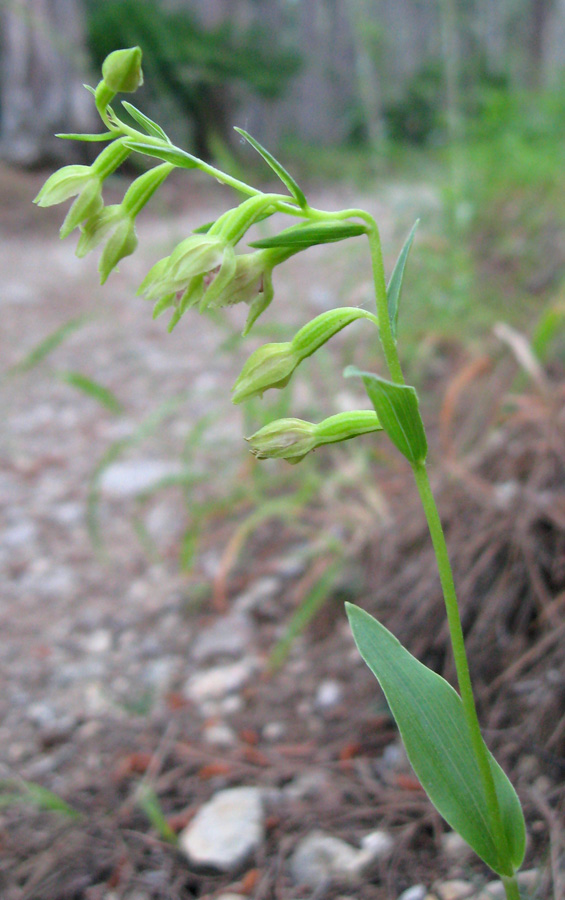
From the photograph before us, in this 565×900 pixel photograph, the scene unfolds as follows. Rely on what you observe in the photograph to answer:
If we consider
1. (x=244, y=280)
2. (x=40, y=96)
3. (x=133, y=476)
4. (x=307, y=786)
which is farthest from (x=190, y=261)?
(x=40, y=96)

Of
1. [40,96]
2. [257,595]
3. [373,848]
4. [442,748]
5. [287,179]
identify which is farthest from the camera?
[40,96]

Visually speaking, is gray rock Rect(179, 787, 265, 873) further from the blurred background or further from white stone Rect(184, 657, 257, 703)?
white stone Rect(184, 657, 257, 703)

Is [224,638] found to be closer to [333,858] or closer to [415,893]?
[333,858]

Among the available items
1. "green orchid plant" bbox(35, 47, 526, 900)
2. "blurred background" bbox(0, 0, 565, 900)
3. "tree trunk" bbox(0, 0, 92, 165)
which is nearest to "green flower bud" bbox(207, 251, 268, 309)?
"green orchid plant" bbox(35, 47, 526, 900)

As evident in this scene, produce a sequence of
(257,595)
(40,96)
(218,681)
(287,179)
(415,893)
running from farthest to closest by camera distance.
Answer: (40,96) < (257,595) < (218,681) < (415,893) < (287,179)

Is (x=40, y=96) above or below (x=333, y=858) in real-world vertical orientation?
above

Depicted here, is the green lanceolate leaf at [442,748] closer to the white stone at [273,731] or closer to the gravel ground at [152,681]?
the gravel ground at [152,681]
